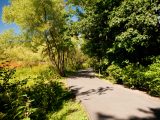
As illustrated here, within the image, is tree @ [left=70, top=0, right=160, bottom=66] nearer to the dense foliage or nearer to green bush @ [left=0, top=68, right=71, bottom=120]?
the dense foliage

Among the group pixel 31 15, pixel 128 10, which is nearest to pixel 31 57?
pixel 31 15

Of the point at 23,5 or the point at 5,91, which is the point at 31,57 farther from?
the point at 5,91

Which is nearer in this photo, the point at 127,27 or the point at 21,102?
the point at 21,102

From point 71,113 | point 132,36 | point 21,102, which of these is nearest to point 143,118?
point 71,113

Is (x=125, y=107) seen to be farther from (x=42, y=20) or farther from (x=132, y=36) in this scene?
(x=42, y=20)

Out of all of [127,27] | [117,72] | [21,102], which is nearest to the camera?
[21,102]

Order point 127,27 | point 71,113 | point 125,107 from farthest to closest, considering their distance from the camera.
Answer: point 127,27
point 71,113
point 125,107

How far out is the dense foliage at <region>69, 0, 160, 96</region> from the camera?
1305cm

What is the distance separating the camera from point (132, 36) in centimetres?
1441

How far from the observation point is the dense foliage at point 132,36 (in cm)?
1305

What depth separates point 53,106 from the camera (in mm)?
11695

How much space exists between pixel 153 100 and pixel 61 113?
455cm

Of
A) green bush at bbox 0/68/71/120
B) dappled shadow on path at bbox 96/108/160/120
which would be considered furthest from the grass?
dappled shadow on path at bbox 96/108/160/120

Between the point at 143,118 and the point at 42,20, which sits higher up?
the point at 42,20
